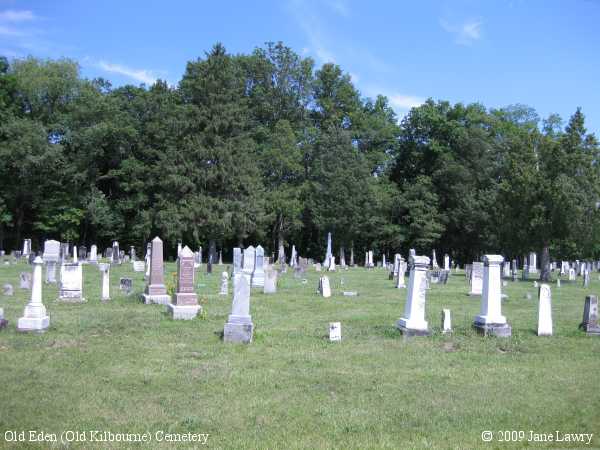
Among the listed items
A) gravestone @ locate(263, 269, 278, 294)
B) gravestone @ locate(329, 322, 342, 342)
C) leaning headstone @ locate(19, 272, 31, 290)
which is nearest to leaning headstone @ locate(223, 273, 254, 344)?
gravestone @ locate(329, 322, 342, 342)

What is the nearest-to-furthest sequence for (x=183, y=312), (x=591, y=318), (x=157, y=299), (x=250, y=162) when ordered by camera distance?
(x=591, y=318)
(x=183, y=312)
(x=157, y=299)
(x=250, y=162)

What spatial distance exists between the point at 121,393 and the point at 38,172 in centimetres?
4723

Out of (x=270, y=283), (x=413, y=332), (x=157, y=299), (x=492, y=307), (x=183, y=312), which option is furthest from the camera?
(x=270, y=283)

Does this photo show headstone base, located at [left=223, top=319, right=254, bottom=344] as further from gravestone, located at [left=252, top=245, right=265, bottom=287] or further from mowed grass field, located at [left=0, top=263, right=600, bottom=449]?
gravestone, located at [left=252, top=245, right=265, bottom=287]

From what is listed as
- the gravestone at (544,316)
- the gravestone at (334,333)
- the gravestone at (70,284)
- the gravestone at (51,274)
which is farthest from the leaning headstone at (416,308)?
the gravestone at (51,274)

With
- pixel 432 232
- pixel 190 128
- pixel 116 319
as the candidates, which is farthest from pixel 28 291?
pixel 432 232

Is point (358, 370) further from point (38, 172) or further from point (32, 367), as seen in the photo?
point (38, 172)

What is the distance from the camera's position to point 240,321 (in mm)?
11109

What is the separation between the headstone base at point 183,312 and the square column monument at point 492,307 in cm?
675

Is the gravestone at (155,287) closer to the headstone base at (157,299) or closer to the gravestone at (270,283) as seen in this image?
the headstone base at (157,299)

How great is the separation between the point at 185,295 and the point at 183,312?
1.71 ft

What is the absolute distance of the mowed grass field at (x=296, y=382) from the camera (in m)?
Answer: 6.26

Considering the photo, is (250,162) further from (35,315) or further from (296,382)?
(296,382)

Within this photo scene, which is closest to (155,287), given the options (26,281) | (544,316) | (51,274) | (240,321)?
(26,281)
